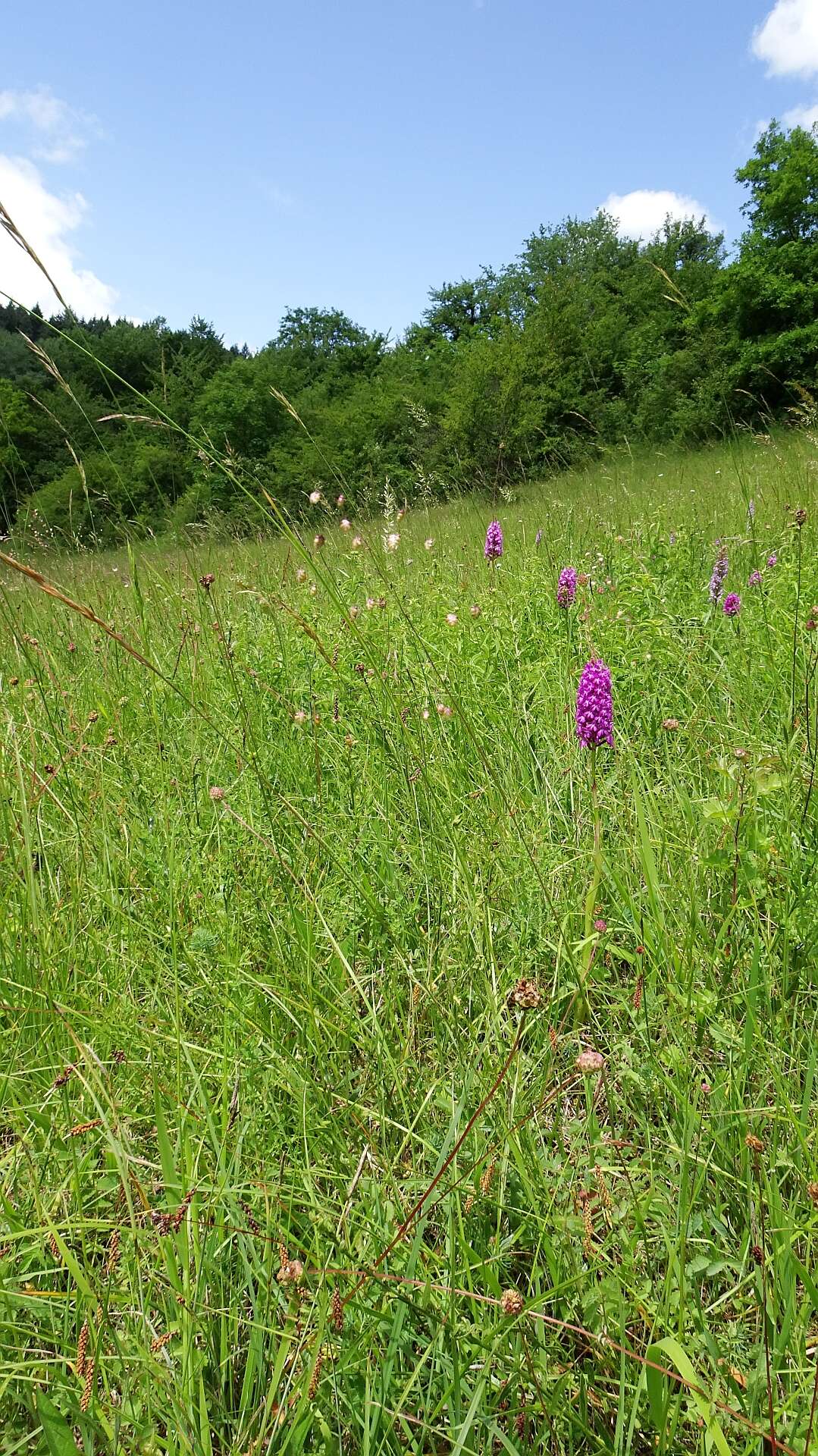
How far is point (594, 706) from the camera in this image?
1.52m

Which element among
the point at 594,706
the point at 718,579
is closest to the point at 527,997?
the point at 594,706

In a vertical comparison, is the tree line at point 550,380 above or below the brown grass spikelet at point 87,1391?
above

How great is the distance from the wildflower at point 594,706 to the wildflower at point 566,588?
3.50 ft

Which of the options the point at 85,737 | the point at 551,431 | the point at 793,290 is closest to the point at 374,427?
the point at 551,431

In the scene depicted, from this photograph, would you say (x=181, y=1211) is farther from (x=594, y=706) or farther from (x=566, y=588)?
(x=566, y=588)

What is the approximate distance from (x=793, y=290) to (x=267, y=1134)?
2332cm

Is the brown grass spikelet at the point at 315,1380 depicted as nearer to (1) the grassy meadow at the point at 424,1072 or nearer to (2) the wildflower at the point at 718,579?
(1) the grassy meadow at the point at 424,1072

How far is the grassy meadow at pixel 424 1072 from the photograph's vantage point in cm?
77

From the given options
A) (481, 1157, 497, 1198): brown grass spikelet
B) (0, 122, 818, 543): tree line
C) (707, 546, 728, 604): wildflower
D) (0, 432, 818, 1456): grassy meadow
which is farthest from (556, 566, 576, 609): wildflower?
(0, 122, 818, 543): tree line

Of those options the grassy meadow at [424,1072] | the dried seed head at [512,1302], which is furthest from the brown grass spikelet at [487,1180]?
the dried seed head at [512,1302]

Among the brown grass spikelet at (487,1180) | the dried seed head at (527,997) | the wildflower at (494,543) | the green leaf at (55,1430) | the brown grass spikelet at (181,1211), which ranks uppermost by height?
the wildflower at (494,543)

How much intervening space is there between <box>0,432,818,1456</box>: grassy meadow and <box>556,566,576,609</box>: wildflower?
0.19 metres

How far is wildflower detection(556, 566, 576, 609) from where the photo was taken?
2.57 meters

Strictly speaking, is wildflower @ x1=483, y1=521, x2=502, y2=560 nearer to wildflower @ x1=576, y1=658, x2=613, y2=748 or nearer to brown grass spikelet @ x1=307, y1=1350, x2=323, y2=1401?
wildflower @ x1=576, y1=658, x2=613, y2=748
